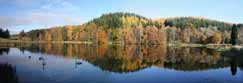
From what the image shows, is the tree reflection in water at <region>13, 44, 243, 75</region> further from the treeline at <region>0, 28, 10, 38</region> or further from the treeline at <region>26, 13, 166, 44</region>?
the treeline at <region>0, 28, 10, 38</region>

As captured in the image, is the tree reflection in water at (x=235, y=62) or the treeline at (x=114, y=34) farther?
the treeline at (x=114, y=34)

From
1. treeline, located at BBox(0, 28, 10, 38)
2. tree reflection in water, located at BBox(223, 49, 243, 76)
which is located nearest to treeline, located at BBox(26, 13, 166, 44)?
treeline, located at BBox(0, 28, 10, 38)

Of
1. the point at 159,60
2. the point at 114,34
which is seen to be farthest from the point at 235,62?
the point at 114,34

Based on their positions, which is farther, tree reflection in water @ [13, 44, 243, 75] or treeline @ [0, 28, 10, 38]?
treeline @ [0, 28, 10, 38]

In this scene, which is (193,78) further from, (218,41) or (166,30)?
(166,30)

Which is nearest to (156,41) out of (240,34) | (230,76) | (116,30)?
(116,30)

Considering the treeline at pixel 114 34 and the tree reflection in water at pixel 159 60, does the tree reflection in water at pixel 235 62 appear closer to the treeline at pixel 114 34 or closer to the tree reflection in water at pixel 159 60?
the tree reflection in water at pixel 159 60

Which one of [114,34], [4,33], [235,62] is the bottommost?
[235,62]

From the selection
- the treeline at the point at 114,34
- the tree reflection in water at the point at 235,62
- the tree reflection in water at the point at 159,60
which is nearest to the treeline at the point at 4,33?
the treeline at the point at 114,34

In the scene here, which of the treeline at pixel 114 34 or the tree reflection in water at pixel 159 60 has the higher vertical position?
the treeline at pixel 114 34

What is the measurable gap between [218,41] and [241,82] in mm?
112339

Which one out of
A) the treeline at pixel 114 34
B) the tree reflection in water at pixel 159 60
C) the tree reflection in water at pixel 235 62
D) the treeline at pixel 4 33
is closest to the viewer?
the tree reflection in water at pixel 235 62

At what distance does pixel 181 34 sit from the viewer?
159250mm

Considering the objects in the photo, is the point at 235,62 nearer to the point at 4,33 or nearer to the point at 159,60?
the point at 159,60
